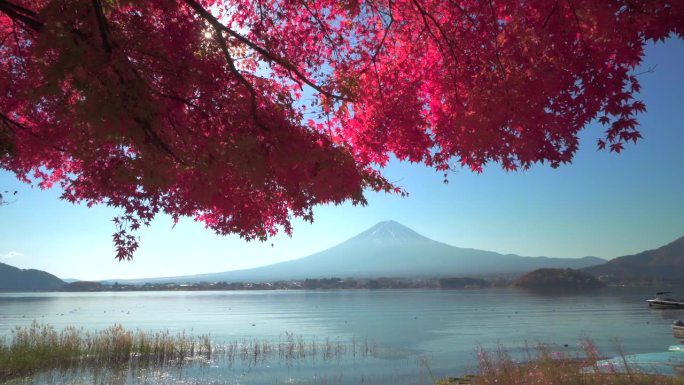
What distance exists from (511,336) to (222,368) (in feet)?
70.6

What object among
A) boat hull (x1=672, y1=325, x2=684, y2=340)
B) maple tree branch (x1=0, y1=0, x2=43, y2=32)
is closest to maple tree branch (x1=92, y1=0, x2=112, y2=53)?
maple tree branch (x1=0, y1=0, x2=43, y2=32)

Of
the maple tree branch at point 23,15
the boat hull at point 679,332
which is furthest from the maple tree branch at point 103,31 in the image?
the boat hull at point 679,332

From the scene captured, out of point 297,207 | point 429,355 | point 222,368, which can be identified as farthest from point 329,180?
point 429,355

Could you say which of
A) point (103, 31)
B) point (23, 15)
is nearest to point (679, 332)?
point (103, 31)

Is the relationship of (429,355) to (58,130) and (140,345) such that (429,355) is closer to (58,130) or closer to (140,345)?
(140,345)

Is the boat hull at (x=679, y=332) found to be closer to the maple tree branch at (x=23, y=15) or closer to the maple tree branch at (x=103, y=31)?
the maple tree branch at (x=103, y=31)

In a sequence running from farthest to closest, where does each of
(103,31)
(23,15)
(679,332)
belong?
(679,332) → (23,15) → (103,31)

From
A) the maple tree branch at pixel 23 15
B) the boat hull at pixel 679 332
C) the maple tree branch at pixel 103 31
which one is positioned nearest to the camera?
the maple tree branch at pixel 103 31

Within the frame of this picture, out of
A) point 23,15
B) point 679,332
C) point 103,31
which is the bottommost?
point 679,332

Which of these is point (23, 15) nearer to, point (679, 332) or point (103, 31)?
point (103, 31)

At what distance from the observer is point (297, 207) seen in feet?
27.3

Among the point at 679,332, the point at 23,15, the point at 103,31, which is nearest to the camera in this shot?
the point at 103,31

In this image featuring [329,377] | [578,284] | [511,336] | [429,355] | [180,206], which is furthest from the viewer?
[578,284]

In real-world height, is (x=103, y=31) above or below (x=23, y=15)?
below
